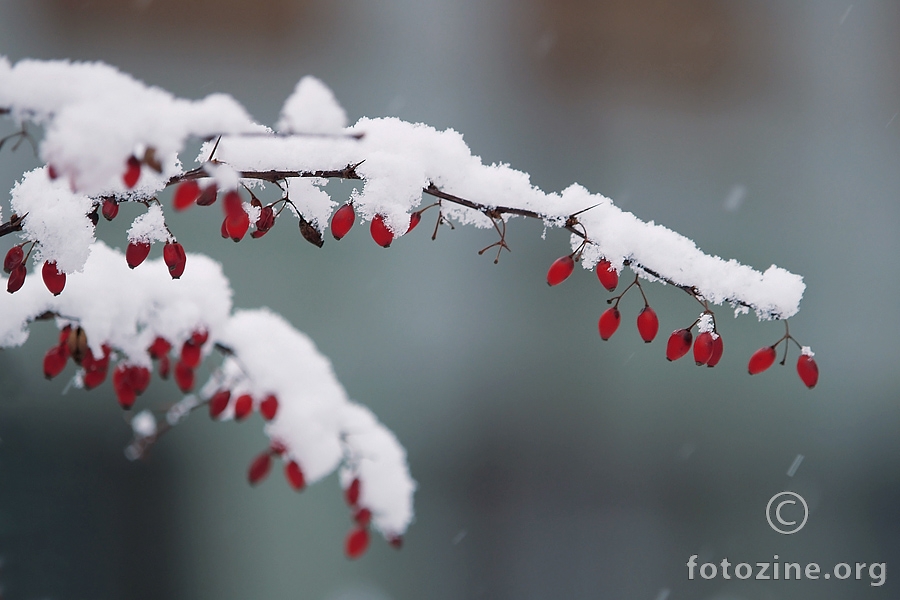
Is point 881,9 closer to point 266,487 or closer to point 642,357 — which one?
point 642,357

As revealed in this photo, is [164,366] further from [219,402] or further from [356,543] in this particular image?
[356,543]

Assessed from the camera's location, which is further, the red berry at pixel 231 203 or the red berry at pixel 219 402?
the red berry at pixel 219 402

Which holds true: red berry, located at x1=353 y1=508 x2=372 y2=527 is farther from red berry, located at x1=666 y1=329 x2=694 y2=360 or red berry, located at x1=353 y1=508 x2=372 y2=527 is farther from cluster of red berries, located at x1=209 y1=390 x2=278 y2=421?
red berry, located at x1=666 y1=329 x2=694 y2=360

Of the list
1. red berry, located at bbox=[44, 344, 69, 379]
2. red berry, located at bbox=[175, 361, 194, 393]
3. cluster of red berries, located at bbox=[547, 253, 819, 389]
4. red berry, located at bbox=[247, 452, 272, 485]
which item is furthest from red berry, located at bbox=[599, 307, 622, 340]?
red berry, located at bbox=[44, 344, 69, 379]

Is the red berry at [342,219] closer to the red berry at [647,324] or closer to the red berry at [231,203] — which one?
the red berry at [231,203]

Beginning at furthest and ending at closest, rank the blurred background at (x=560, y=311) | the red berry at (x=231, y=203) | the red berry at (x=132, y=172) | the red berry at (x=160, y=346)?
the blurred background at (x=560, y=311) → the red berry at (x=160, y=346) → the red berry at (x=231, y=203) → the red berry at (x=132, y=172)

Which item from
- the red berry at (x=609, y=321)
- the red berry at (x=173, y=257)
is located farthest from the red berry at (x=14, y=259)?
the red berry at (x=609, y=321)
